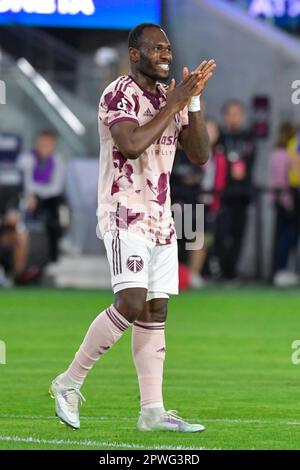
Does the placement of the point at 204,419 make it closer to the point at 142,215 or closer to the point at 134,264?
the point at 134,264

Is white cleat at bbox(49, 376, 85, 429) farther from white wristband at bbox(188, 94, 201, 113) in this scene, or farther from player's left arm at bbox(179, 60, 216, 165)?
white wristband at bbox(188, 94, 201, 113)

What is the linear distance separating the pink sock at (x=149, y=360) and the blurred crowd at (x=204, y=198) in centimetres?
1175

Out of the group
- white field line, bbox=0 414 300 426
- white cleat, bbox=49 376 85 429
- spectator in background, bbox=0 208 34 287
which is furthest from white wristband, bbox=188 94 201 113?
spectator in background, bbox=0 208 34 287

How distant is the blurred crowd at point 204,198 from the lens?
2100cm

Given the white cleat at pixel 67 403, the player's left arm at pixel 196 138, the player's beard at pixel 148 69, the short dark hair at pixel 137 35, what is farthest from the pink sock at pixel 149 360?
the short dark hair at pixel 137 35

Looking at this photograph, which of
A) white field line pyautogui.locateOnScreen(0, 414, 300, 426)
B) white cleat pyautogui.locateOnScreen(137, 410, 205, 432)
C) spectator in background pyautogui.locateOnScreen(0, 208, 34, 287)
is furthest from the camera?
spectator in background pyautogui.locateOnScreen(0, 208, 34, 287)

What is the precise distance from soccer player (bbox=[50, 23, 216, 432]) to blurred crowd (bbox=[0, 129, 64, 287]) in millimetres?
12104

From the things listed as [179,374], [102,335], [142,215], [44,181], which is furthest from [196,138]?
[44,181]

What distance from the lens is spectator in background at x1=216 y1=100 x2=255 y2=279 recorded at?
20984 mm

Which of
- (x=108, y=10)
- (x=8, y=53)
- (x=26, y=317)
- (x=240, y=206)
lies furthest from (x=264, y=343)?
(x=8, y=53)

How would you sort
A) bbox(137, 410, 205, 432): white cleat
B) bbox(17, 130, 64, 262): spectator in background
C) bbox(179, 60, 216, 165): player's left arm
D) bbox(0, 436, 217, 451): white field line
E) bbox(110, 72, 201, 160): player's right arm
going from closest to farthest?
bbox(0, 436, 217, 451): white field line
bbox(110, 72, 201, 160): player's right arm
bbox(137, 410, 205, 432): white cleat
bbox(179, 60, 216, 165): player's left arm
bbox(17, 130, 64, 262): spectator in background

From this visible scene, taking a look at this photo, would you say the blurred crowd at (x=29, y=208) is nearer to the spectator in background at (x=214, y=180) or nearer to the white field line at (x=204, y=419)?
the spectator in background at (x=214, y=180)

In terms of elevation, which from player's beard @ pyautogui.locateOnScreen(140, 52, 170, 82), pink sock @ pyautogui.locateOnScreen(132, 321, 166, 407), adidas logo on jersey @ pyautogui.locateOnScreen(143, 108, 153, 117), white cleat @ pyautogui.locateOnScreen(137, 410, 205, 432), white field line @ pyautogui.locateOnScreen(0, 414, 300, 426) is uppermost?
player's beard @ pyautogui.locateOnScreen(140, 52, 170, 82)

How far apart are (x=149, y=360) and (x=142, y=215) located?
868mm
